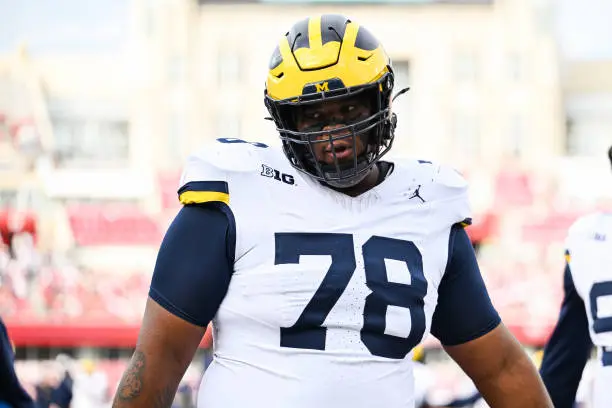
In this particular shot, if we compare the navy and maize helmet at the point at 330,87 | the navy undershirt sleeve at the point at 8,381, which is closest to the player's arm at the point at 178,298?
the navy and maize helmet at the point at 330,87

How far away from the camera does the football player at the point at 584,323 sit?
3477 mm

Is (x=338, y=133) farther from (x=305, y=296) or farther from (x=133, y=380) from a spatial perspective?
(x=133, y=380)

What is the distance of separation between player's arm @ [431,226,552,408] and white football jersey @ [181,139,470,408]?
172 millimetres

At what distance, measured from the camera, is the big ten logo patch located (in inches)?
90.2

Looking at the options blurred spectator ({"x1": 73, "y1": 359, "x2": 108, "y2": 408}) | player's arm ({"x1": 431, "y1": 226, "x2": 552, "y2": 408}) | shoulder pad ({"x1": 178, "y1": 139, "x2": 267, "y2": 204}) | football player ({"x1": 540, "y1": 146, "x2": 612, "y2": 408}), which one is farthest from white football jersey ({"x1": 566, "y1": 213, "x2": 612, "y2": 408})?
blurred spectator ({"x1": 73, "y1": 359, "x2": 108, "y2": 408})

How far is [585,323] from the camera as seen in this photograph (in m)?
3.60

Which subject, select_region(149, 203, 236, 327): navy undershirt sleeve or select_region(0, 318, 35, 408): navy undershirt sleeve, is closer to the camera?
select_region(149, 203, 236, 327): navy undershirt sleeve

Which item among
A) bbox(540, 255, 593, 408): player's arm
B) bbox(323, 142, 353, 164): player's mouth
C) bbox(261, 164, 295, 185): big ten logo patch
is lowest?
bbox(540, 255, 593, 408): player's arm

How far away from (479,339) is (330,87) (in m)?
0.71

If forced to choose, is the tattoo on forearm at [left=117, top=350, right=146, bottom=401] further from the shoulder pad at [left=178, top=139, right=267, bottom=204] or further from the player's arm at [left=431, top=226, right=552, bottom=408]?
the player's arm at [left=431, top=226, right=552, bottom=408]

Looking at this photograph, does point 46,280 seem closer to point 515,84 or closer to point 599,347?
point 515,84

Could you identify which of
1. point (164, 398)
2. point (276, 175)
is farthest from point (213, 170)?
point (164, 398)

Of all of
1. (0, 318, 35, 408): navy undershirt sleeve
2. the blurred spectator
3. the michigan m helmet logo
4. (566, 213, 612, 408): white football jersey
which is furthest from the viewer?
the blurred spectator

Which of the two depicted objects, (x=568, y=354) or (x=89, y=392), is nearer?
(x=568, y=354)
